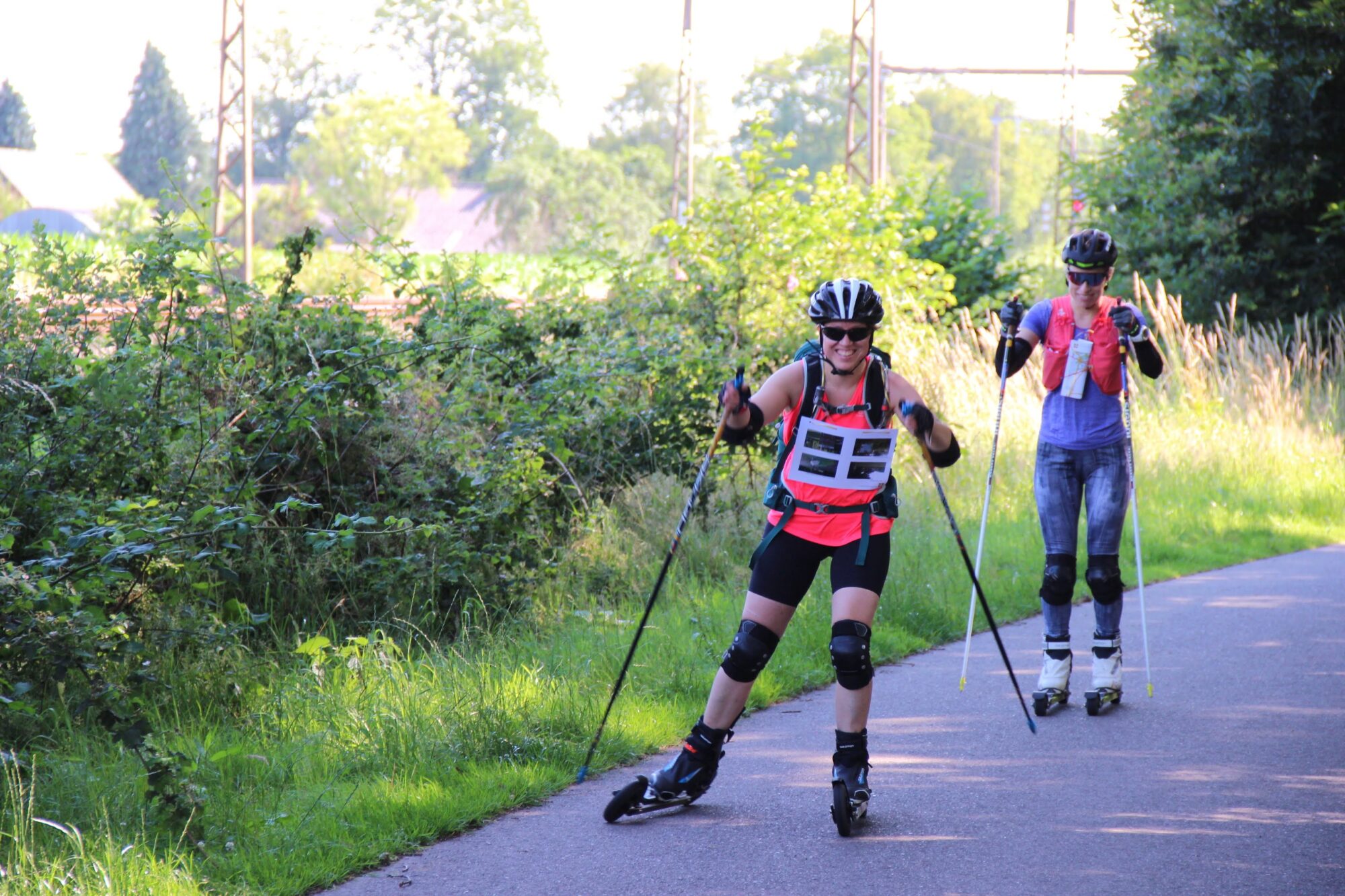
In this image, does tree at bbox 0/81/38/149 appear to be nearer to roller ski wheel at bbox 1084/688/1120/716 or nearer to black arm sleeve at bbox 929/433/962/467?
roller ski wheel at bbox 1084/688/1120/716

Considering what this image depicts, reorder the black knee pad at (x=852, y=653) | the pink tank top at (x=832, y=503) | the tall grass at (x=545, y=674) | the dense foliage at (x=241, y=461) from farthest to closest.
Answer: the dense foliage at (x=241, y=461) < the pink tank top at (x=832, y=503) < the black knee pad at (x=852, y=653) < the tall grass at (x=545, y=674)


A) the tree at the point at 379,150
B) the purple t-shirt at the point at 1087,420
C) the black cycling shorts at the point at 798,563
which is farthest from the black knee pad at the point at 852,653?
the tree at the point at 379,150

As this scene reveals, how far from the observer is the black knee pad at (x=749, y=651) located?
4.88m

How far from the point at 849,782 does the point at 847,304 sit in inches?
63.5

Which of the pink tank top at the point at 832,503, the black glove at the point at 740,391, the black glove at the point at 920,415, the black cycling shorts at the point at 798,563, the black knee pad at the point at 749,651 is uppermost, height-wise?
the black glove at the point at 740,391

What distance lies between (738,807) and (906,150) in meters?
104

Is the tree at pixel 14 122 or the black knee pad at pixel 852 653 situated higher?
the tree at pixel 14 122

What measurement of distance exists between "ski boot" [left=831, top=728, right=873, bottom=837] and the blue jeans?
6.70ft

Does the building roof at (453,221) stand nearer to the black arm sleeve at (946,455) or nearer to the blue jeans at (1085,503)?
the blue jeans at (1085,503)

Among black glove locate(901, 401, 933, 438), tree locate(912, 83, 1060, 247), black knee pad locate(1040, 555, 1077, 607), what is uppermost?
tree locate(912, 83, 1060, 247)

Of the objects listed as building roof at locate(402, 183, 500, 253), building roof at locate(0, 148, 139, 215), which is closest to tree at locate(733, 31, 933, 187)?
building roof at locate(402, 183, 500, 253)

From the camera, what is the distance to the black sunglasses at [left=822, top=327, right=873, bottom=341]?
15.7 feet

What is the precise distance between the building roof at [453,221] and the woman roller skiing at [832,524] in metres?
94.4

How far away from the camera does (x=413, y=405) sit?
8.16m
